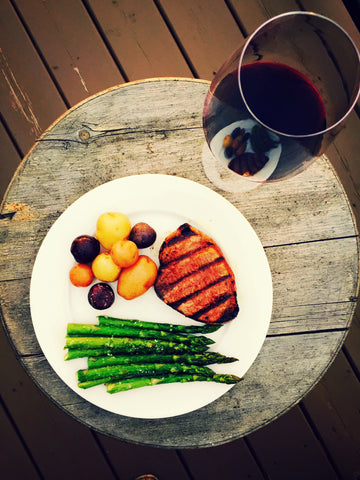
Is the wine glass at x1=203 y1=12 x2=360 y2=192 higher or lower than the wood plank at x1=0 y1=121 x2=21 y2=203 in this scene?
lower

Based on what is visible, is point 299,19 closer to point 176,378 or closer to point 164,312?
point 164,312

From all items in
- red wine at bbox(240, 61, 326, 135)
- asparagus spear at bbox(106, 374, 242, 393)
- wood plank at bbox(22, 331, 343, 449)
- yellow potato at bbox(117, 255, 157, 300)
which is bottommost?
wood plank at bbox(22, 331, 343, 449)

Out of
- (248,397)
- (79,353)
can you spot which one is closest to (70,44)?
(79,353)

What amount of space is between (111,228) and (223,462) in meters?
1.58

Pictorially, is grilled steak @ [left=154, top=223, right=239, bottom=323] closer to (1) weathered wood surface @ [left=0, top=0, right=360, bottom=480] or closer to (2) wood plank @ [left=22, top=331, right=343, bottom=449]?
(2) wood plank @ [left=22, top=331, right=343, bottom=449]

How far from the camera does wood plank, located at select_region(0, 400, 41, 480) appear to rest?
214cm

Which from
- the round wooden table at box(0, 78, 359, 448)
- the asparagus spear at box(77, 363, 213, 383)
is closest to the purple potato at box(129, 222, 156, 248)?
the round wooden table at box(0, 78, 359, 448)

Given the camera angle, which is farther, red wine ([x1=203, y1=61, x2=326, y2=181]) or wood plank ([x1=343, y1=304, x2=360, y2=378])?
Answer: wood plank ([x1=343, y1=304, x2=360, y2=378])

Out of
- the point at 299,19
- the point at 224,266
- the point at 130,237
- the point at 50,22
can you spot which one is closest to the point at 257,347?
the point at 224,266

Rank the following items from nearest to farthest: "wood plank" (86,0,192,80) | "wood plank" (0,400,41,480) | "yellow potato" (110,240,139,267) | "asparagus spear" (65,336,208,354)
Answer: "yellow potato" (110,240,139,267), "asparagus spear" (65,336,208,354), "wood plank" (86,0,192,80), "wood plank" (0,400,41,480)

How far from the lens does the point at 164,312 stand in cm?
145

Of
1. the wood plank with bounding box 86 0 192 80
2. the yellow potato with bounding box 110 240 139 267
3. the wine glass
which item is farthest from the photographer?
the wood plank with bounding box 86 0 192 80

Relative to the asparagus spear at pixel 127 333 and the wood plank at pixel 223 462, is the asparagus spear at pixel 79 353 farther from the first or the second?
the wood plank at pixel 223 462

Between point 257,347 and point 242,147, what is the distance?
2.64 feet
